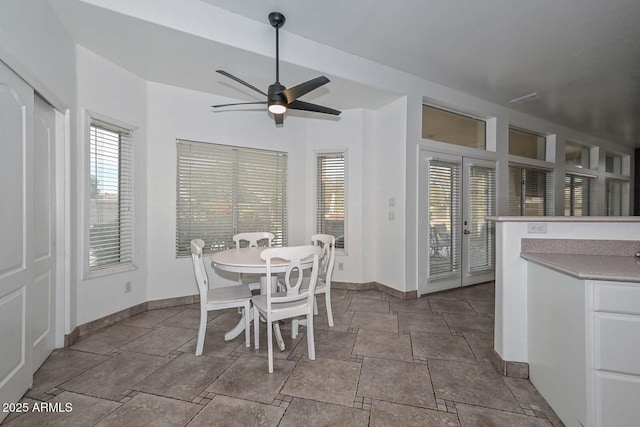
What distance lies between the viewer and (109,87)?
3.00 meters

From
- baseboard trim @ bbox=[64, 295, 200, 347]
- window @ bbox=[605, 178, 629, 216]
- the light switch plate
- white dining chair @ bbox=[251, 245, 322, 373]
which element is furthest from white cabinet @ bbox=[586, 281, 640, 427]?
window @ bbox=[605, 178, 629, 216]

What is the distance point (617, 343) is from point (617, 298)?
22 cm

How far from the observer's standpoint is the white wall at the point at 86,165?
2.72m

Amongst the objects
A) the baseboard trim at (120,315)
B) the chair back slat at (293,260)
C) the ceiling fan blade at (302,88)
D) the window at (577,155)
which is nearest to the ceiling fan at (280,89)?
the ceiling fan blade at (302,88)

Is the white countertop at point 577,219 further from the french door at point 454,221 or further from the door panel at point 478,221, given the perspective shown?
the door panel at point 478,221

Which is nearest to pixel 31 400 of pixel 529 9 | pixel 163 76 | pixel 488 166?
pixel 163 76

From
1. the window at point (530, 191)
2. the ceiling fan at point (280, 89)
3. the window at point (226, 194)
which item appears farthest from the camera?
the window at point (530, 191)

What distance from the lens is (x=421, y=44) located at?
122 inches

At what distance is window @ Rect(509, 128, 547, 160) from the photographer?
5207mm

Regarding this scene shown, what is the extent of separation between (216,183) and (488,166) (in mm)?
4368

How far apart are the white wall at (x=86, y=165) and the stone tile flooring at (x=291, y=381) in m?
0.31

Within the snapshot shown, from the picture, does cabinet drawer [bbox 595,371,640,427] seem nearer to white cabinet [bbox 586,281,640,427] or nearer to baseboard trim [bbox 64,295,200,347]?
white cabinet [bbox 586,281,640,427]

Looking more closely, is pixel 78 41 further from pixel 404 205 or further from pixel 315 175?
pixel 404 205

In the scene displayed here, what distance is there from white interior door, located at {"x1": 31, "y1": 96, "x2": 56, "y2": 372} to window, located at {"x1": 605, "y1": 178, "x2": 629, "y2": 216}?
10.5 meters
